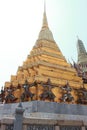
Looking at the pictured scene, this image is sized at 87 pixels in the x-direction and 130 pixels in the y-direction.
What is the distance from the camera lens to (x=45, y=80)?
24.2m

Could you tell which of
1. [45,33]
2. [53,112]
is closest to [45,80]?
[53,112]

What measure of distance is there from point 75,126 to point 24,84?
10.4m

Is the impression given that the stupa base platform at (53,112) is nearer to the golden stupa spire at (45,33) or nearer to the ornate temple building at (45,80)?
the ornate temple building at (45,80)

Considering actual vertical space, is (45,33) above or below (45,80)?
above

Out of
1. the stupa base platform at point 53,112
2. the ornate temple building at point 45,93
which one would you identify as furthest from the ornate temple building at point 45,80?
the stupa base platform at point 53,112

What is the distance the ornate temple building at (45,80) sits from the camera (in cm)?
2311

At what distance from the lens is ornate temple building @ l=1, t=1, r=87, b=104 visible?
23109 mm

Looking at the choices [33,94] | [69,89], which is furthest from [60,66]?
[33,94]

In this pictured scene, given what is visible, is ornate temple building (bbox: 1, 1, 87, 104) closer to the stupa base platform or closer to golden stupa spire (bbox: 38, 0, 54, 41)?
golden stupa spire (bbox: 38, 0, 54, 41)

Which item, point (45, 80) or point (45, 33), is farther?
point (45, 33)

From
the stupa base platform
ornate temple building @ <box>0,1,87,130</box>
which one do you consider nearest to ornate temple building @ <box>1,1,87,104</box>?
ornate temple building @ <box>0,1,87,130</box>

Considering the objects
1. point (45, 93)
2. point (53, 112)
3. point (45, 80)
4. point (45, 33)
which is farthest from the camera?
point (45, 33)

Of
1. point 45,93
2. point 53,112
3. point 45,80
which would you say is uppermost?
point 45,80

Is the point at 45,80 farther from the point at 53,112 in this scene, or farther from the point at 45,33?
the point at 45,33
